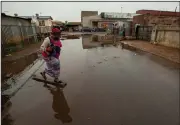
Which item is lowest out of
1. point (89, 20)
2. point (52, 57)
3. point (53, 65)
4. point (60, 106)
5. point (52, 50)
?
point (60, 106)

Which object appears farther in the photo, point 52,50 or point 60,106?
point 52,50

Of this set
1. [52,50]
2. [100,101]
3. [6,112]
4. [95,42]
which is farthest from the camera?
[95,42]

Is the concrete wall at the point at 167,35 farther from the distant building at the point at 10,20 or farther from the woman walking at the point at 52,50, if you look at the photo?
the distant building at the point at 10,20

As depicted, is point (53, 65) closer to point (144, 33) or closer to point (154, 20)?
point (144, 33)

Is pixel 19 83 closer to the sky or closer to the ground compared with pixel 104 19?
closer to the ground

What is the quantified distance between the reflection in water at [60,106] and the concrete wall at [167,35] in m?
11.0

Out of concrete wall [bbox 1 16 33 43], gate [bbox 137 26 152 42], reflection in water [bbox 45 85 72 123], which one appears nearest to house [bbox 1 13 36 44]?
concrete wall [bbox 1 16 33 43]

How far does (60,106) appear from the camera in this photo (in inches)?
143

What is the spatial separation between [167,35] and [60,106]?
12.3 metres

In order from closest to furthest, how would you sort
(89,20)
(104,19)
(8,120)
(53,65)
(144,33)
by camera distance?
(8,120), (53,65), (144,33), (104,19), (89,20)

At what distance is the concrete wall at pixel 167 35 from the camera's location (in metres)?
11.6

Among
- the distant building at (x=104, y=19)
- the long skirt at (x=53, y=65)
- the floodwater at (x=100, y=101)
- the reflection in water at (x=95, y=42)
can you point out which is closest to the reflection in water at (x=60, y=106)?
the floodwater at (x=100, y=101)

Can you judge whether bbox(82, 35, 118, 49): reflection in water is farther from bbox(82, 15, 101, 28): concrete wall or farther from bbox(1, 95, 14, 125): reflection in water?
bbox(82, 15, 101, 28): concrete wall

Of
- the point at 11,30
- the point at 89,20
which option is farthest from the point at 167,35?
the point at 89,20
